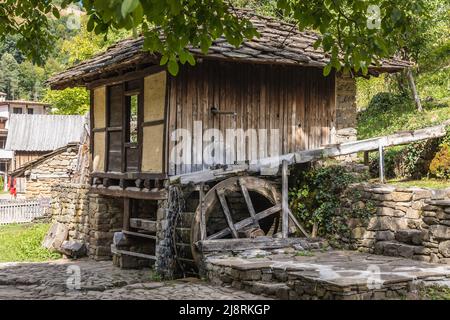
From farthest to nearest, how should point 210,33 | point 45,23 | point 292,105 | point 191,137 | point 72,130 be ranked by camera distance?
point 72,130 → point 292,105 → point 191,137 → point 45,23 → point 210,33

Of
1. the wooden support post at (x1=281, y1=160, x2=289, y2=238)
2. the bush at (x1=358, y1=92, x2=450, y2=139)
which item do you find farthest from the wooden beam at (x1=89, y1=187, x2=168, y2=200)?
the bush at (x1=358, y1=92, x2=450, y2=139)

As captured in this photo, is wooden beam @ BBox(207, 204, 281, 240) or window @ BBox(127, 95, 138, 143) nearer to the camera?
Answer: wooden beam @ BBox(207, 204, 281, 240)

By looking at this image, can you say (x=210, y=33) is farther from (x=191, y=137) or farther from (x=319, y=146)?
(x=319, y=146)

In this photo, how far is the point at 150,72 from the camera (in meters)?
11.2

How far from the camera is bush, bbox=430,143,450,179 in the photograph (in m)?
12.5

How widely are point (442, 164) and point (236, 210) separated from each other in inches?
186

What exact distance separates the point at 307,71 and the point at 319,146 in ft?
5.16

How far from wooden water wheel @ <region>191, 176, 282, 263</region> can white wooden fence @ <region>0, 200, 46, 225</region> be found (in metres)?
13.3

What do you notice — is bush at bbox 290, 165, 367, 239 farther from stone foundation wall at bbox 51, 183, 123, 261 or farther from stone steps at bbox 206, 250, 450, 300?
stone foundation wall at bbox 51, 183, 123, 261

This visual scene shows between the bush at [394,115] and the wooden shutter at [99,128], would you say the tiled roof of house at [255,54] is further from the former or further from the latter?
the bush at [394,115]

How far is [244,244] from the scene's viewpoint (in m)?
9.78

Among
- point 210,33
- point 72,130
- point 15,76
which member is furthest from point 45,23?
point 15,76

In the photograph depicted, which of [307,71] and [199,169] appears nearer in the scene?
[199,169]
